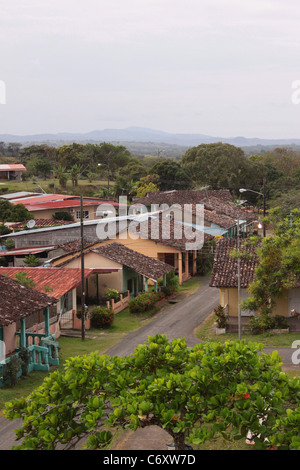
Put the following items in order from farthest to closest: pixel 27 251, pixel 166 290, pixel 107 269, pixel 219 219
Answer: pixel 219 219
pixel 27 251
pixel 166 290
pixel 107 269

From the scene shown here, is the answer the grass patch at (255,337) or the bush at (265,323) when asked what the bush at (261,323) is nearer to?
the bush at (265,323)

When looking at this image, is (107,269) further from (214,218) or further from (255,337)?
(214,218)

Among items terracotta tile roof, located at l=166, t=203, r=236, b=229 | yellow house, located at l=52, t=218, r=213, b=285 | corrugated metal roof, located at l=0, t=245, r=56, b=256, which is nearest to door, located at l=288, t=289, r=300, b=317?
yellow house, located at l=52, t=218, r=213, b=285

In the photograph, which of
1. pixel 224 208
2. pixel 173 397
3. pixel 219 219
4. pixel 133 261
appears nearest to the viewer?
pixel 173 397

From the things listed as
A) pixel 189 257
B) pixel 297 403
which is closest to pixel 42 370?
pixel 297 403

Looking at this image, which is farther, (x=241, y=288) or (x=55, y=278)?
(x=241, y=288)

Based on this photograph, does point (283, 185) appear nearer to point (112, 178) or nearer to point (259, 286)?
point (112, 178)

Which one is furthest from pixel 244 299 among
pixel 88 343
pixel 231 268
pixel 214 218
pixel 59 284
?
pixel 214 218
